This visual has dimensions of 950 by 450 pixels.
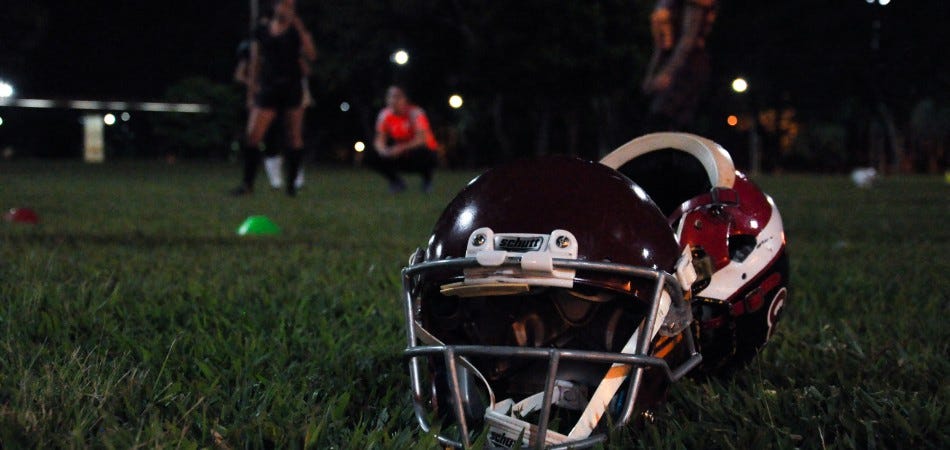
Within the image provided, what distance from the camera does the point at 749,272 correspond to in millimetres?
2266

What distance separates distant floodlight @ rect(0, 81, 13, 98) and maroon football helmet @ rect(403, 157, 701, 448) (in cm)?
3741

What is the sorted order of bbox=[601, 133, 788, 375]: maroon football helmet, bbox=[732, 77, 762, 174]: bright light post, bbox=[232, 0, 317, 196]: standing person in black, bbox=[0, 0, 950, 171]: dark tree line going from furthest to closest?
bbox=[732, 77, 762, 174]: bright light post < bbox=[0, 0, 950, 171]: dark tree line < bbox=[232, 0, 317, 196]: standing person in black < bbox=[601, 133, 788, 375]: maroon football helmet

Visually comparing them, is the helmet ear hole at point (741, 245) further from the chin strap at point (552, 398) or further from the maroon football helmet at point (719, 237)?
the chin strap at point (552, 398)

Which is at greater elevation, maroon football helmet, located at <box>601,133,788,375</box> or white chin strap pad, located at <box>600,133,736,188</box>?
white chin strap pad, located at <box>600,133,736,188</box>

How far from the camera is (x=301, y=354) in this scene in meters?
2.55

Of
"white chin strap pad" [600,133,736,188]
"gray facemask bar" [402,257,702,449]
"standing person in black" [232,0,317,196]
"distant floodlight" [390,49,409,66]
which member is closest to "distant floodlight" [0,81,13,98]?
"distant floodlight" [390,49,409,66]

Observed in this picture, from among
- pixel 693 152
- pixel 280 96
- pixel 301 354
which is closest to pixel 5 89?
pixel 280 96

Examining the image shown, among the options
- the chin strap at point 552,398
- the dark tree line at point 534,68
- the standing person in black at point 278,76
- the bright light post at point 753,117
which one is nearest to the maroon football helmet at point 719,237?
the chin strap at point 552,398

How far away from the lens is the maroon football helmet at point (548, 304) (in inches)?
64.1

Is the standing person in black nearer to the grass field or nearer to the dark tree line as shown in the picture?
the grass field

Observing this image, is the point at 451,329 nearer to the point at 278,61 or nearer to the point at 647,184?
the point at 647,184

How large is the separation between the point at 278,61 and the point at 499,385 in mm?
8520

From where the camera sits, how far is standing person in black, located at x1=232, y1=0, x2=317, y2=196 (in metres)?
9.92

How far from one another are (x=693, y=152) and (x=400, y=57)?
1208 inches
